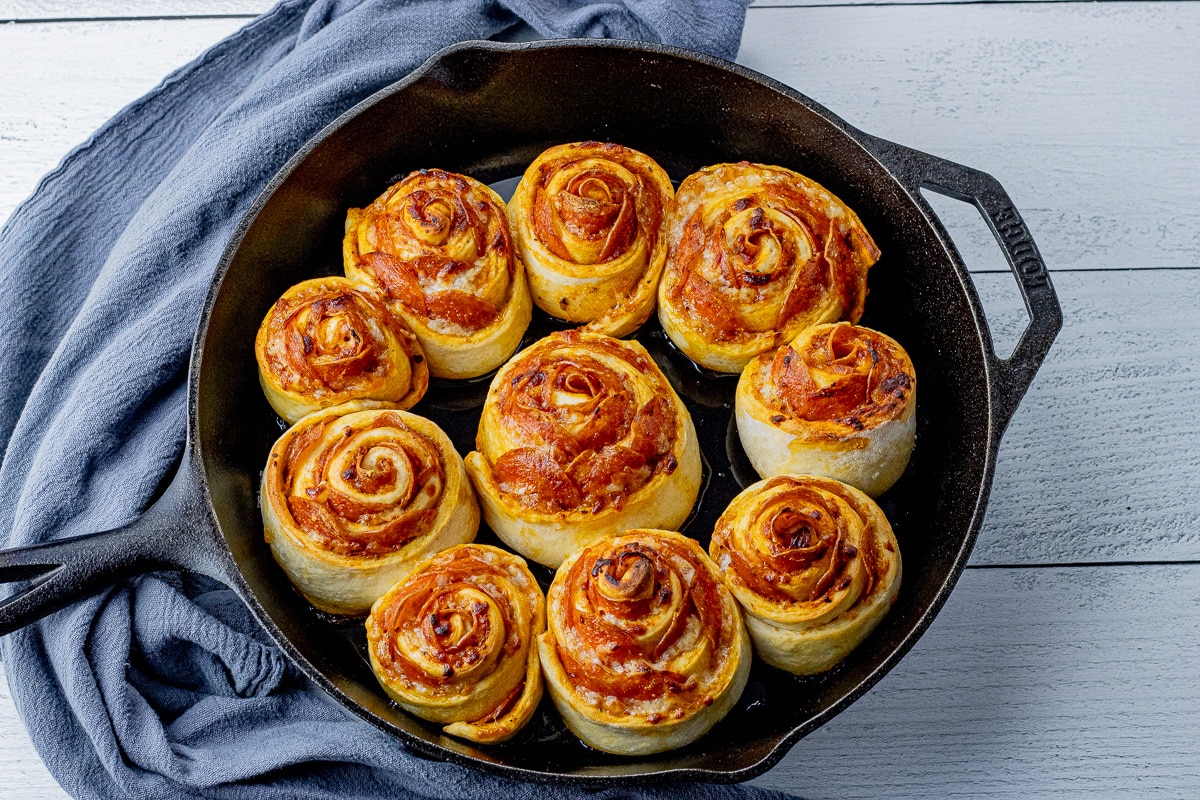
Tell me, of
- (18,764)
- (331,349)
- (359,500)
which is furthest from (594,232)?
(18,764)

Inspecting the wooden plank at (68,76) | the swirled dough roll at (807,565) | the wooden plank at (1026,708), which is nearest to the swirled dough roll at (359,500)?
the swirled dough roll at (807,565)

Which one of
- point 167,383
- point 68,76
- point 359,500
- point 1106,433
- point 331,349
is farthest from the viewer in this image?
point 68,76

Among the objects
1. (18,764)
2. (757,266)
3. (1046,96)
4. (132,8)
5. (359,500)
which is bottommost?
(18,764)

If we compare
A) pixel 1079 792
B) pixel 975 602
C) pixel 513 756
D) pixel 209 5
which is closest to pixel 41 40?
pixel 209 5

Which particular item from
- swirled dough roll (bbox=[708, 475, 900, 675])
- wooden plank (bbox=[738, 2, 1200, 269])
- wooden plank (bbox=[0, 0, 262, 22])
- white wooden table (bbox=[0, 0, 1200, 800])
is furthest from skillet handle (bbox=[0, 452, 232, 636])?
wooden plank (bbox=[738, 2, 1200, 269])

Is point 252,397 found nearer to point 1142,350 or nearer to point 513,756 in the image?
point 513,756

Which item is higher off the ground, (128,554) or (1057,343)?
(1057,343)

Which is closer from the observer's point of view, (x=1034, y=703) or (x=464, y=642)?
(x=464, y=642)

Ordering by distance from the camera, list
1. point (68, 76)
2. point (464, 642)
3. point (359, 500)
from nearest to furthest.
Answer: point (464, 642) → point (359, 500) → point (68, 76)

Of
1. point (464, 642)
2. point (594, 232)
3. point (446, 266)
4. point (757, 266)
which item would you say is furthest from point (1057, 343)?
point (464, 642)

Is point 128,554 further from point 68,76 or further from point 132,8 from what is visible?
point 132,8
